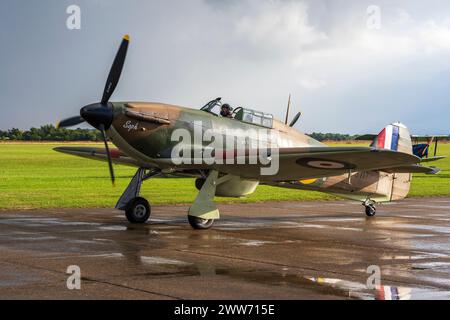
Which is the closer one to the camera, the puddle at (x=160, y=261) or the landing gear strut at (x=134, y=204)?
the puddle at (x=160, y=261)

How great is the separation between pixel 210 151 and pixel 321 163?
2.48 metres

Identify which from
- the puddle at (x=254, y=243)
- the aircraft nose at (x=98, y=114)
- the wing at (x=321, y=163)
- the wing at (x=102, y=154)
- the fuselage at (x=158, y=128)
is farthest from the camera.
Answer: the wing at (x=102, y=154)

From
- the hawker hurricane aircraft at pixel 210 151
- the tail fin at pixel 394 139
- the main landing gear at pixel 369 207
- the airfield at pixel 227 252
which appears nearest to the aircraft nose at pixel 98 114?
the hawker hurricane aircraft at pixel 210 151

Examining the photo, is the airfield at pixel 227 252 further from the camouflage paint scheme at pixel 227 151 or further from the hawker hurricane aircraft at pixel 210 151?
the camouflage paint scheme at pixel 227 151

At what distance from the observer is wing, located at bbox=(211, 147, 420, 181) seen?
1380 centimetres

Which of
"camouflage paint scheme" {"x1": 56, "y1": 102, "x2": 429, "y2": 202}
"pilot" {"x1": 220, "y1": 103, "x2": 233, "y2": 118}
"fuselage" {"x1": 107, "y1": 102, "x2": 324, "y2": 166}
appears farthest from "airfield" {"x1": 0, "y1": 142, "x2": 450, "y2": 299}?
"pilot" {"x1": 220, "y1": 103, "x2": 233, "y2": 118}

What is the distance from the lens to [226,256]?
37.0 feet

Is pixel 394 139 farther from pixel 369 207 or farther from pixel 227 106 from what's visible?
pixel 227 106

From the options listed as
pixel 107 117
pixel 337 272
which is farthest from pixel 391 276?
pixel 107 117

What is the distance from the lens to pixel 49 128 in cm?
13200

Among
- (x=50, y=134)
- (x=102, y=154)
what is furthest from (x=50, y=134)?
(x=102, y=154)

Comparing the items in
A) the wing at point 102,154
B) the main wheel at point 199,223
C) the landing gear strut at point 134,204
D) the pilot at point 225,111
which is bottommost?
the main wheel at point 199,223

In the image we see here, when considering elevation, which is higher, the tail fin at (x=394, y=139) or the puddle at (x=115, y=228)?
the tail fin at (x=394, y=139)

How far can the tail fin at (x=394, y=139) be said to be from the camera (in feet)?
62.8
